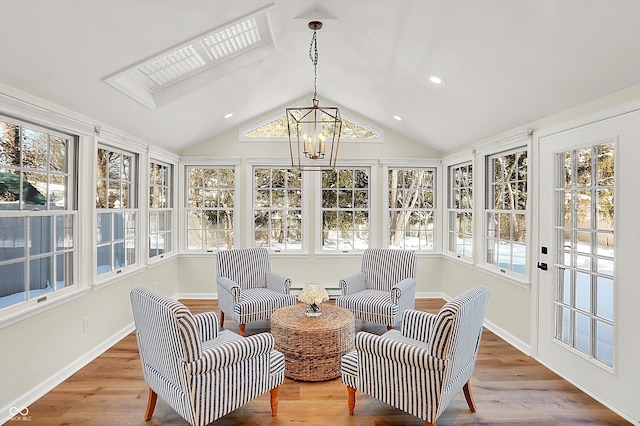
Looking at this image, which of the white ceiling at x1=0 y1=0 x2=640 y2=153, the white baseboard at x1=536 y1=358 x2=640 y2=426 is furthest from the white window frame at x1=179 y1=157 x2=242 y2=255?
the white baseboard at x1=536 y1=358 x2=640 y2=426

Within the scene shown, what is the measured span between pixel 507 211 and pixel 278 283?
2.76 m

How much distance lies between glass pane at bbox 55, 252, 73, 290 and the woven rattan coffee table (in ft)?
6.25

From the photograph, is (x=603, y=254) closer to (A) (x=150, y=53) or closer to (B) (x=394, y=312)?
(B) (x=394, y=312)

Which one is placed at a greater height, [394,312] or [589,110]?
[589,110]

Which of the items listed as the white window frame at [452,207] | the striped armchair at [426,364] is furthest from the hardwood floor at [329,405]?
the white window frame at [452,207]

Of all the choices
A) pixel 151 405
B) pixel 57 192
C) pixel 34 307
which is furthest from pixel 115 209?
pixel 151 405

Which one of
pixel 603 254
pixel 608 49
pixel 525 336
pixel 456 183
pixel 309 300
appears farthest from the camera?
pixel 456 183

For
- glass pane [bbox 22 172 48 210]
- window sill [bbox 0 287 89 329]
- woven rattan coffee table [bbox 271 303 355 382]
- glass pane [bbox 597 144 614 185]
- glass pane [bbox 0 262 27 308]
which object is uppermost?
glass pane [bbox 597 144 614 185]

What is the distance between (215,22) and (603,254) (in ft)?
11.3

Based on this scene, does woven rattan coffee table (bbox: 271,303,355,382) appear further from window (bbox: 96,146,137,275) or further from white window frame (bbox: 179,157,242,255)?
white window frame (bbox: 179,157,242,255)

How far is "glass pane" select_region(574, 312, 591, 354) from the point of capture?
9.44ft

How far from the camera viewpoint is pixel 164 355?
2.16 meters

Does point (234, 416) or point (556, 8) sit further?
point (234, 416)

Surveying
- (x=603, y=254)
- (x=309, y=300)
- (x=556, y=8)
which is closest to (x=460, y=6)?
(x=556, y=8)
